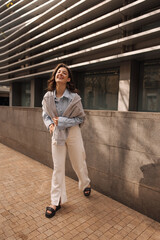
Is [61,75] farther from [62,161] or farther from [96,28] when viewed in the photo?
[96,28]

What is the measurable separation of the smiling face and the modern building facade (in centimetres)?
107

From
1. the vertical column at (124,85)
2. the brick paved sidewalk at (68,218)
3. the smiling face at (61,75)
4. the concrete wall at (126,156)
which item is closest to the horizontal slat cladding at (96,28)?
the vertical column at (124,85)

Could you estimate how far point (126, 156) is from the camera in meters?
3.16

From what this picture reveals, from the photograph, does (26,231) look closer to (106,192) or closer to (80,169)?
(80,169)

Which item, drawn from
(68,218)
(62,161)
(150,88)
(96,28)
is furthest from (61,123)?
(96,28)

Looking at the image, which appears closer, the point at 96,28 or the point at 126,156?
the point at 126,156

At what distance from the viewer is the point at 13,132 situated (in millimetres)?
7039

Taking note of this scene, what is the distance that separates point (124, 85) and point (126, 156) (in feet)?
7.76

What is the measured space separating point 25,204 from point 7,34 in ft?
28.5

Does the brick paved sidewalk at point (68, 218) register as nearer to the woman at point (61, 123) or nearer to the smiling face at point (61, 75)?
the woman at point (61, 123)

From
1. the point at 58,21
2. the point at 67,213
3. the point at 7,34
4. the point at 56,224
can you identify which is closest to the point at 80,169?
the point at 67,213

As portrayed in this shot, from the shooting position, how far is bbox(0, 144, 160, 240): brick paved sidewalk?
244cm

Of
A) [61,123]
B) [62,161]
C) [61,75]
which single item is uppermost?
[61,75]

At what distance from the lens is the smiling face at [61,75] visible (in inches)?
114
